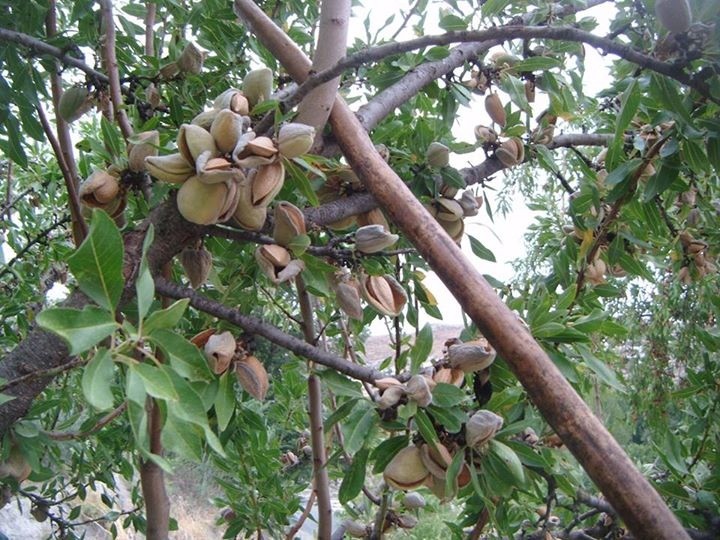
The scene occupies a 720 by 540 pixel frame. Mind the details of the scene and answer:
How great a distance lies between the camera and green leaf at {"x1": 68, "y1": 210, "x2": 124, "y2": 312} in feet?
1.58

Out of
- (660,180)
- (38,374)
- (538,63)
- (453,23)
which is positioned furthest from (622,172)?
(38,374)

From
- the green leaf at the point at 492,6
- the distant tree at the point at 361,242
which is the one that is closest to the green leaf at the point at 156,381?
the distant tree at the point at 361,242

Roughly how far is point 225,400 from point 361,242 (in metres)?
0.23

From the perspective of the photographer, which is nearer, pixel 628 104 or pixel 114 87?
pixel 628 104

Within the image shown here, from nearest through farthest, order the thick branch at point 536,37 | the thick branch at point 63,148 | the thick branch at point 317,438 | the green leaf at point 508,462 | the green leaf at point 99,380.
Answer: the green leaf at point 99,380, the thick branch at point 536,37, the green leaf at point 508,462, the thick branch at point 63,148, the thick branch at point 317,438

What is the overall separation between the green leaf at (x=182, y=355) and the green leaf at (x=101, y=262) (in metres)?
0.05

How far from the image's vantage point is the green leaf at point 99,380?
0.45m

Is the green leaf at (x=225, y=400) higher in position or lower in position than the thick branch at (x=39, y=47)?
lower

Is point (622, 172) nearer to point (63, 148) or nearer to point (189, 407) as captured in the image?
point (189, 407)

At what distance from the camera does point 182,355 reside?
0.54 meters

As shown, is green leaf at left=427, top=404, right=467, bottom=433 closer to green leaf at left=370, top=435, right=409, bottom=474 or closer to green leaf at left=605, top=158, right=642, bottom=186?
green leaf at left=370, top=435, right=409, bottom=474

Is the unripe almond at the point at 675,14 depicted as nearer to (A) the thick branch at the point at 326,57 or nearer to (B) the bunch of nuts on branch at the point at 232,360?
(A) the thick branch at the point at 326,57

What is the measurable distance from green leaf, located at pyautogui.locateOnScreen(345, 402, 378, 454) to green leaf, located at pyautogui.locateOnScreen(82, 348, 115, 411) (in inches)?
11.8

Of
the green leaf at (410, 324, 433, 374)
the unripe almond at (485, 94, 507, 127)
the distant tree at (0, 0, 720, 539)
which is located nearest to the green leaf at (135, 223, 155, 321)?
the distant tree at (0, 0, 720, 539)
